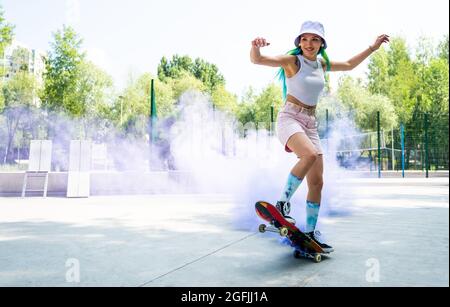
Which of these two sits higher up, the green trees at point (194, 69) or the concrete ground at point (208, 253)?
the green trees at point (194, 69)

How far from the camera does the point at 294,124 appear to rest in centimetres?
317

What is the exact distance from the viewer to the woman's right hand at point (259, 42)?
2.92m

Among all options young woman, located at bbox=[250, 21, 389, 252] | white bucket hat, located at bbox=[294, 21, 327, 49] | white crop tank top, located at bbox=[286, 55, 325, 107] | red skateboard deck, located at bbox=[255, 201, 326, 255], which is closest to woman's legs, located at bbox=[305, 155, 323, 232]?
young woman, located at bbox=[250, 21, 389, 252]

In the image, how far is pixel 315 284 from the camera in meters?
2.31

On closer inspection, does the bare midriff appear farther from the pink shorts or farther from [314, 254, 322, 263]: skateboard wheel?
[314, 254, 322, 263]: skateboard wheel

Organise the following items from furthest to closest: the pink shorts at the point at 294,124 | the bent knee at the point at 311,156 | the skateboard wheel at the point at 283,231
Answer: the pink shorts at the point at 294,124, the bent knee at the point at 311,156, the skateboard wheel at the point at 283,231

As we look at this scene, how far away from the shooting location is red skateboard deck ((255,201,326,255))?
2.95 m

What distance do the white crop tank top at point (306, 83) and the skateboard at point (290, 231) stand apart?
934 mm

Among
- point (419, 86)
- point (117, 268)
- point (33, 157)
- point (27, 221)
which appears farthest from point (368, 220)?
point (419, 86)

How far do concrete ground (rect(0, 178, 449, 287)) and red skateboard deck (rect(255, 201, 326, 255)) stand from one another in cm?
11

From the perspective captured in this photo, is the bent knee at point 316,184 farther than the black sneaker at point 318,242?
Yes

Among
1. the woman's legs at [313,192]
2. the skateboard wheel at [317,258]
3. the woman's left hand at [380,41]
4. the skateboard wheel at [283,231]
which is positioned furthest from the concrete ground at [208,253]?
the woman's left hand at [380,41]

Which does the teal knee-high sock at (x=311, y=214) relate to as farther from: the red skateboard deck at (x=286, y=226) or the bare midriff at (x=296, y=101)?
the bare midriff at (x=296, y=101)

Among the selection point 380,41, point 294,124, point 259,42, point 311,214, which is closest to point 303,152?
point 294,124
